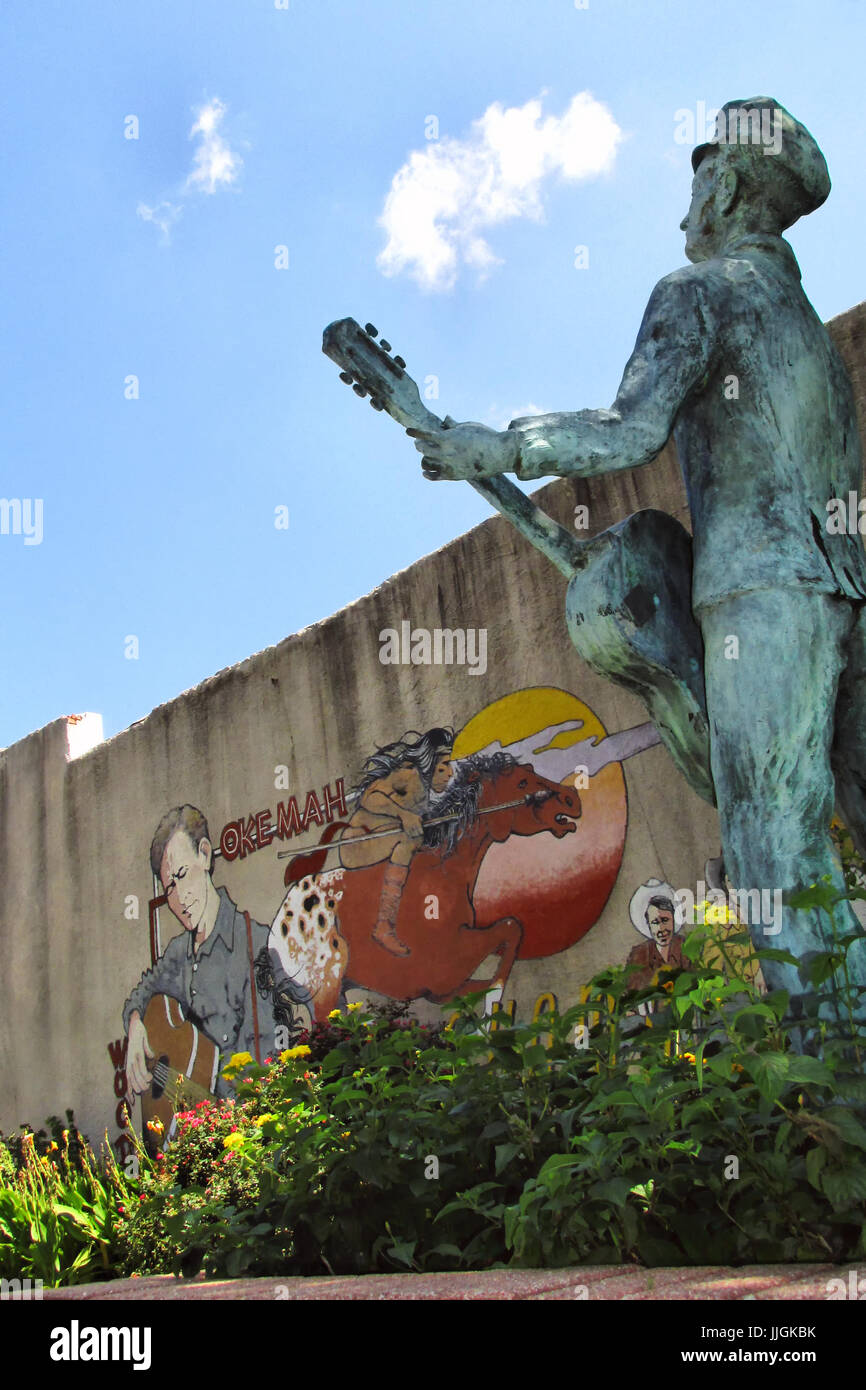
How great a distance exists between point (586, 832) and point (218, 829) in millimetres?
2983

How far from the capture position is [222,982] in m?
6.87

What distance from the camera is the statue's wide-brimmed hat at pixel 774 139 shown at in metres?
2.66

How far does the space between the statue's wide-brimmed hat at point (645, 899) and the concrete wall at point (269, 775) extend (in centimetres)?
3

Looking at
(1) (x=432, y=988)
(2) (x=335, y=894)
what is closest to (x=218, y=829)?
(2) (x=335, y=894)

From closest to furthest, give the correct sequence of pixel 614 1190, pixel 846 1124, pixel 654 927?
1. pixel 846 1124
2. pixel 614 1190
3. pixel 654 927

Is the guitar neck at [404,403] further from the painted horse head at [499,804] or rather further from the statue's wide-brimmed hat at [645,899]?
the painted horse head at [499,804]

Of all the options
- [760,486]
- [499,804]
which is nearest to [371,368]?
[760,486]

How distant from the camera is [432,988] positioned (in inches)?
211

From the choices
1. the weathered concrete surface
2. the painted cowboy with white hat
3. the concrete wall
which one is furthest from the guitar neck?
the painted cowboy with white hat

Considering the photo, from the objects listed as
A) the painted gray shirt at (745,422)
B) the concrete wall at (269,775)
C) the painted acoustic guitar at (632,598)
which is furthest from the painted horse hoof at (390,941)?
the painted gray shirt at (745,422)

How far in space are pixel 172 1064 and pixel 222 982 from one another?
700 mm

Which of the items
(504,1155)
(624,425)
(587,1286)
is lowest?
(587,1286)

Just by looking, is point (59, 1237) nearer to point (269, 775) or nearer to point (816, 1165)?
point (269, 775)
